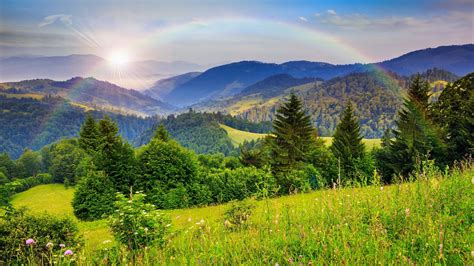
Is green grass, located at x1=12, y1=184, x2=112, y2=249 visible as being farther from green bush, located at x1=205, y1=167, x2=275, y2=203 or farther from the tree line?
green bush, located at x1=205, y1=167, x2=275, y2=203

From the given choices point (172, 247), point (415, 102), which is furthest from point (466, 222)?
point (415, 102)

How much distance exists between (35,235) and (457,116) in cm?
4083

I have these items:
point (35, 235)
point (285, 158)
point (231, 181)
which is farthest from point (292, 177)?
point (35, 235)

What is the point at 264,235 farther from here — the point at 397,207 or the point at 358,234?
the point at 397,207

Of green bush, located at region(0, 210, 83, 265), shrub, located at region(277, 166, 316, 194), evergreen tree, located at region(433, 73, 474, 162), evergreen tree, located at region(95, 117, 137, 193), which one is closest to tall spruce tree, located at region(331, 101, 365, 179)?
shrub, located at region(277, 166, 316, 194)

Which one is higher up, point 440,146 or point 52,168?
point 440,146

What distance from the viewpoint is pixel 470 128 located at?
109 feet

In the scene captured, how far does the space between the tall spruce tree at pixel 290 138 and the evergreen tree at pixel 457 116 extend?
15724 mm

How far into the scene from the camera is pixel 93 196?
118 ft

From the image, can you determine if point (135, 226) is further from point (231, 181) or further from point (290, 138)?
point (290, 138)

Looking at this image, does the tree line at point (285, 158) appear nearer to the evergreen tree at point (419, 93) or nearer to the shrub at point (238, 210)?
the evergreen tree at point (419, 93)

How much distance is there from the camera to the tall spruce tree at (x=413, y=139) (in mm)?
36281

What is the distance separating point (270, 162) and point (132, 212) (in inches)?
1378

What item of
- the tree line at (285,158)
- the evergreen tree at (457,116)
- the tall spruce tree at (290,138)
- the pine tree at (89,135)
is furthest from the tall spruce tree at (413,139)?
the pine tree at (89,135)
